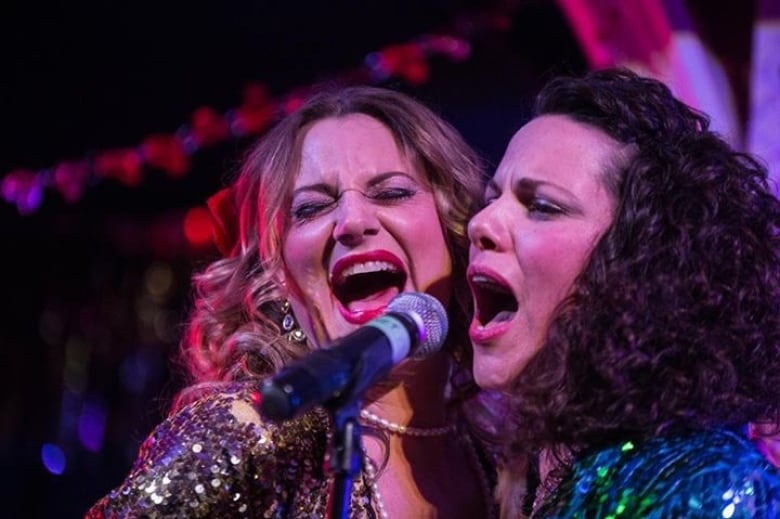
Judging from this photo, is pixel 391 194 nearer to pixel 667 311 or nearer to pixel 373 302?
pixel 373 302

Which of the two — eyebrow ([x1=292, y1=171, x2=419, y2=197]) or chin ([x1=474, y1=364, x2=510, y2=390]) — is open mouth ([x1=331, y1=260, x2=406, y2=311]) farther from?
chin ([x1=474, y1=364, x2=510, y2=390])

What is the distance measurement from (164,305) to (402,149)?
764cm

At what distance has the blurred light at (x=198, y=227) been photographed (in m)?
9.41

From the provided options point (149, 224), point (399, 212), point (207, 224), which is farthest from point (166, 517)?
point (149, 224)

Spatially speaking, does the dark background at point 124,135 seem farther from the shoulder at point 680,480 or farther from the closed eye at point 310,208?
the shoulder at point 680,480

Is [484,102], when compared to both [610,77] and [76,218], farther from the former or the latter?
[76,218]

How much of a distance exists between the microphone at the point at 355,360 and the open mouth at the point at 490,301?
502 mm

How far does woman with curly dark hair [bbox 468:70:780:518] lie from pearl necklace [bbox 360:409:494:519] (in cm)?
34

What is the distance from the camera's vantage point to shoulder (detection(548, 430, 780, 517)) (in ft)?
5.49

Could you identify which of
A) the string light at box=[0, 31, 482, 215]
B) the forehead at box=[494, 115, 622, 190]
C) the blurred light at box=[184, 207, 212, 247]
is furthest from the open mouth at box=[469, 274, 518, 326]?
the blurred light at box=[184, 207, 212, 247]

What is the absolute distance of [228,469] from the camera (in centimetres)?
212

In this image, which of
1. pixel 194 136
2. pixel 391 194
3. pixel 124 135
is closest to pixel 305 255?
pixel 391 194

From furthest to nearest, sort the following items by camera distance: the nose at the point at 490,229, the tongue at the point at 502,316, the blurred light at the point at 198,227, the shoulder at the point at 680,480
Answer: the blurred light at the point at 198,227
the tongue at the point at 502,316
the nose at the point at 490,229
the shoulder at the point at 680,480

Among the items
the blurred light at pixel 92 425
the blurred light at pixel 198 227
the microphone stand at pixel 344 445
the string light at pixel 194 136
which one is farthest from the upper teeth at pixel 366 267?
the blurred light at pixel 198 227
